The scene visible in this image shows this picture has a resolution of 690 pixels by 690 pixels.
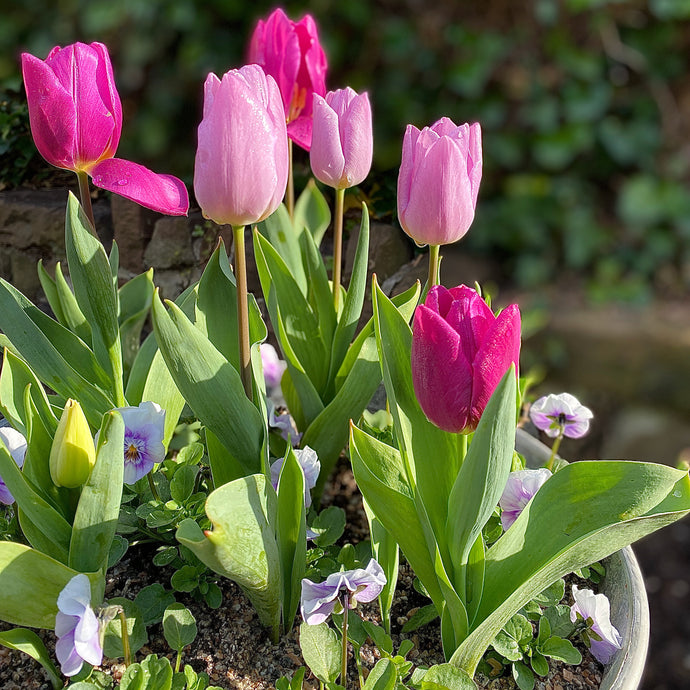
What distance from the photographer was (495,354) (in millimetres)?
667

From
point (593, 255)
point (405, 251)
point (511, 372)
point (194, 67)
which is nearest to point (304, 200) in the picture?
point (405, 251)

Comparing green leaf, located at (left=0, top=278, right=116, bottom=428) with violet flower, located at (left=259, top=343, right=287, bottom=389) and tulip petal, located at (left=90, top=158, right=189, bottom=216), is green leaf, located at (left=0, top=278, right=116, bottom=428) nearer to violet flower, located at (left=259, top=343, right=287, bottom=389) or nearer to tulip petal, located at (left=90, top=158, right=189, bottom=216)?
tulip petal, located at (left=90, top=158, right=189, bottom=216)

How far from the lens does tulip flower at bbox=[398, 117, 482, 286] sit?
2.53 ft

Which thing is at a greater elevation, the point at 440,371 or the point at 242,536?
the point at 440,371

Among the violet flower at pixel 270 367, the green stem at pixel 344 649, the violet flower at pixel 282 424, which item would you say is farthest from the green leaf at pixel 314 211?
the green stem at pixel 344 649

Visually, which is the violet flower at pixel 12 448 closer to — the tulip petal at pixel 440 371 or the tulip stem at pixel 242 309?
the tulip stem at pixel 242 309

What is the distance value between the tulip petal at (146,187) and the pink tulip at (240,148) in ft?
0.27

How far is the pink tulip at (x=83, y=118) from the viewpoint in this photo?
786 mm

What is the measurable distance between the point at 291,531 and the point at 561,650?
320mm

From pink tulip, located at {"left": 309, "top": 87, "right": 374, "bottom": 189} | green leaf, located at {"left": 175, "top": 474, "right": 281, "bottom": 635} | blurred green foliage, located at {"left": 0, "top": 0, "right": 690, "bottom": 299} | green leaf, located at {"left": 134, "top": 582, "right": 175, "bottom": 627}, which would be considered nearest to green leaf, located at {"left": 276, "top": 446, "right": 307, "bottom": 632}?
green leaf, located at {"left": 175, "top": 474, "right": 281, "bottom": 635}

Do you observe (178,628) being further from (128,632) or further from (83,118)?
(83,118)

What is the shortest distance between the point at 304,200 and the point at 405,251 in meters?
0.25

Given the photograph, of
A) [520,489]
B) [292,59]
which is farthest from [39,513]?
[292,59]

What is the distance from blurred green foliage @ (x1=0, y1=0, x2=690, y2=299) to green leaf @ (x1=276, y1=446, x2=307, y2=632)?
2024mm
